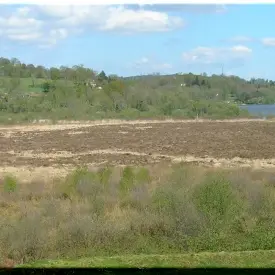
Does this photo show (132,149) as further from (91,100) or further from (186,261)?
(91,100)

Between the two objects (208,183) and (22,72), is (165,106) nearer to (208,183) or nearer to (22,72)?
(22,72)

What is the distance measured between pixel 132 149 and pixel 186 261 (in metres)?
25.1

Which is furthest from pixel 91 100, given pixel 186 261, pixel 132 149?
pixel 186 261

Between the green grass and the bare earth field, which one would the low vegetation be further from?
the bare earth field

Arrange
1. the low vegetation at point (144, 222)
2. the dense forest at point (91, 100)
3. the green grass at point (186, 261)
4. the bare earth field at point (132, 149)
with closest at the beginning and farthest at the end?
1. the green grass at point (186, 261)
2. the low vegetation at point (144, 222)
3. the bare earth field at point (132, 149)
4. the dense forest at point (91, 100)

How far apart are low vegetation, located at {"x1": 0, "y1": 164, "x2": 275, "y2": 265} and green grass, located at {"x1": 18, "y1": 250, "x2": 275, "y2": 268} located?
42 cm

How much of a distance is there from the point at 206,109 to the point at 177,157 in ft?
156

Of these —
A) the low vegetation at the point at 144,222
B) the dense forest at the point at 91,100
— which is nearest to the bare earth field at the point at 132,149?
the low vegetation at the point at 144,222

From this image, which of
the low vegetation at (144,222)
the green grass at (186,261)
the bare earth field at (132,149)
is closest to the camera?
the green grass at (186,261)

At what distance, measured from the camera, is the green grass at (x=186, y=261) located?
997cm

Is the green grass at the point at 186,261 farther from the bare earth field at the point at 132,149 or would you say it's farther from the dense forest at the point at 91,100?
the dense forest at the point at 91,100

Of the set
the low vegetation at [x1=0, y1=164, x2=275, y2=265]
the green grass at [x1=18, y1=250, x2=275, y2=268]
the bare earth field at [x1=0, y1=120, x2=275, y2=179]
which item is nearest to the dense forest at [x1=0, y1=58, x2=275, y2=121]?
the bare earth field at [x1=0, y1=120, x2=275, y2=179]

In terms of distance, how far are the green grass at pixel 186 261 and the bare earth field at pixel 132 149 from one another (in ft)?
45.8

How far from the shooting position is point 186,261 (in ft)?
33.4
